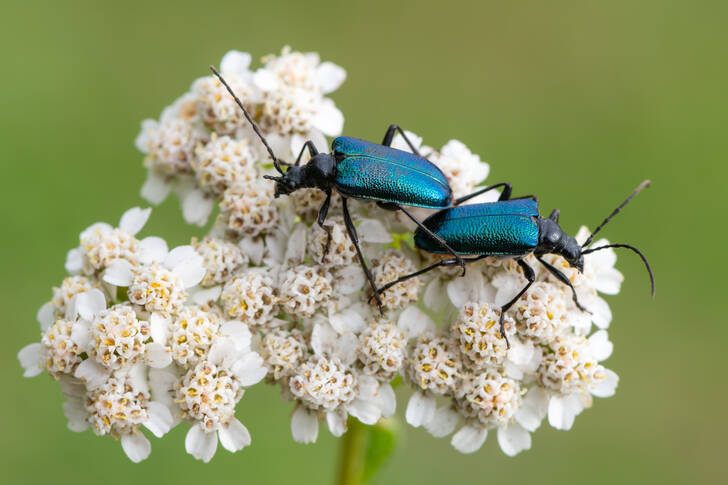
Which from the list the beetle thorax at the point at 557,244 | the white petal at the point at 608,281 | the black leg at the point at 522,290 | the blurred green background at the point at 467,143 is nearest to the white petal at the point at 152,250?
the black leg at the point at 522,290

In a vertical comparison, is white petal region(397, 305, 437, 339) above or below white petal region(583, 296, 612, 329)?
below

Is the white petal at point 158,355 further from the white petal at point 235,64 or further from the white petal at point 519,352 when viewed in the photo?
the white petal at point 235,64

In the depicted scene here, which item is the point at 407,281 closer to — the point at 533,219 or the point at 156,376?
the point at 533,219

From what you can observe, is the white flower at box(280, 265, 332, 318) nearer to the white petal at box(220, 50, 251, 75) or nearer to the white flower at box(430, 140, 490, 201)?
the white flower at box(430, 140, 490, 201)

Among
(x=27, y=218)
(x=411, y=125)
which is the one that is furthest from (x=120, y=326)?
(x=411, y=125)

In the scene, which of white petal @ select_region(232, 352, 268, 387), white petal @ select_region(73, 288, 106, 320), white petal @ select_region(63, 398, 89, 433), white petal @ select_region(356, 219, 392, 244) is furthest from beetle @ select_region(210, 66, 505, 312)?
white petal @ select_region(63, 398, 89, 433)

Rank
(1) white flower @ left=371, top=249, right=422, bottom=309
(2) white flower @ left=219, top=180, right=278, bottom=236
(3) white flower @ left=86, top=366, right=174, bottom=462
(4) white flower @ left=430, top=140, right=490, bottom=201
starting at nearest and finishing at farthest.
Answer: (3) white flower @ left=86, top=366, right=174, bottom=462
(1) white flower @ left=371, top=249, right=422, bottom=309
(2) white flower @ left=219, top=180, right=278, bottom=236
(4) white flower @ left=430, top=140, right=490, bottom=201

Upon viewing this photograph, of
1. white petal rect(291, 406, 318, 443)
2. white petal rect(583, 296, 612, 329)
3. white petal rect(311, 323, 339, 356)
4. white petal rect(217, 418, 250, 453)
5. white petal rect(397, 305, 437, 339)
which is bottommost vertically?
white petal rect(217, 418, 250, 453)
